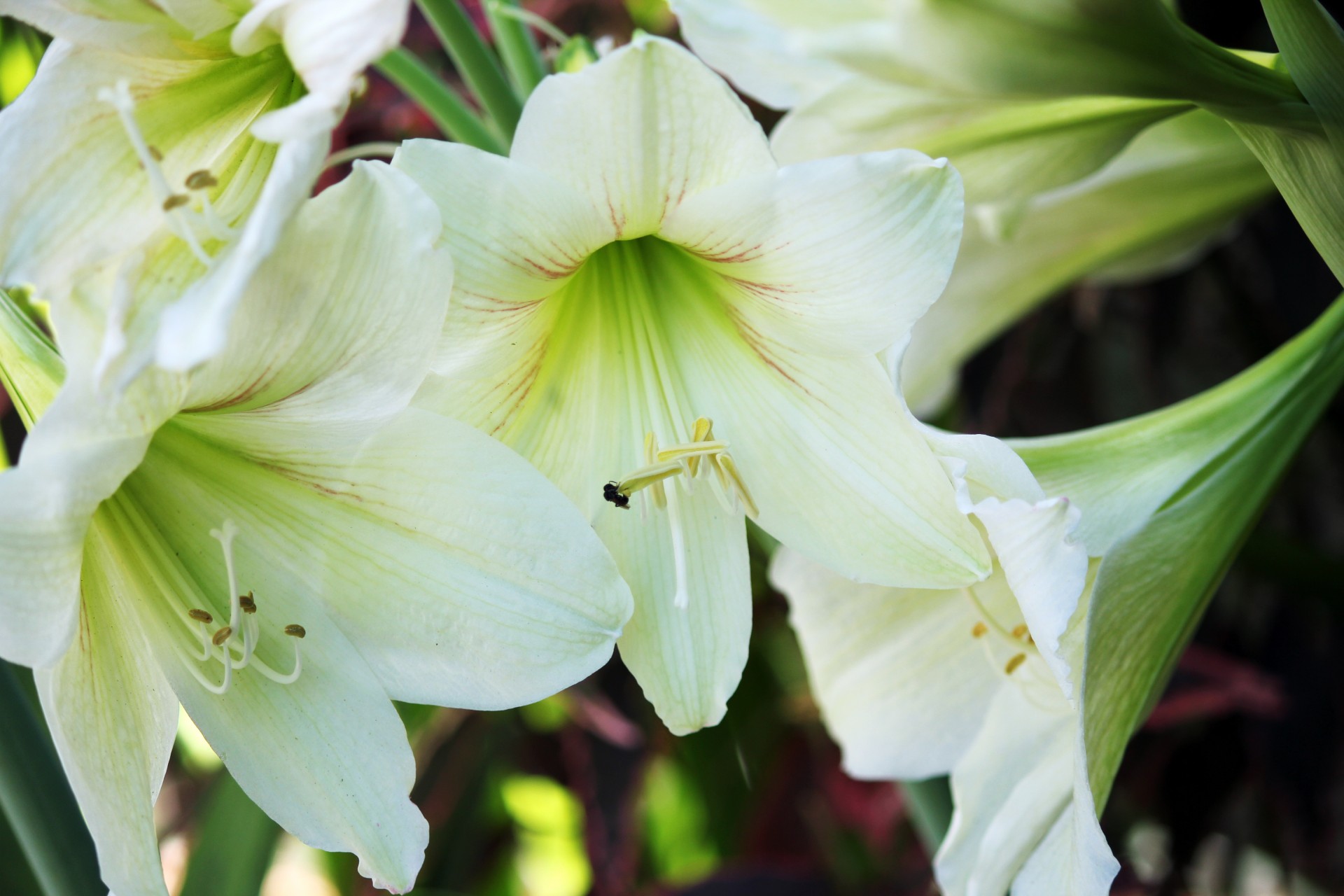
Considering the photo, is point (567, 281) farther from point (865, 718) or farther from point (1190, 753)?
point (1190, 753)

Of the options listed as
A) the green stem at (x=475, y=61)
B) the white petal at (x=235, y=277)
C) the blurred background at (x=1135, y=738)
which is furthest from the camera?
the blurred background at (x=1135, y=738)

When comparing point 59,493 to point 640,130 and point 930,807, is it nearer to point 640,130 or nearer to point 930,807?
point 640,130

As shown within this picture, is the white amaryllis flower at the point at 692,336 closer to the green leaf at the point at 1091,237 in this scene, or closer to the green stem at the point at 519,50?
the green stem at the point at 519,50

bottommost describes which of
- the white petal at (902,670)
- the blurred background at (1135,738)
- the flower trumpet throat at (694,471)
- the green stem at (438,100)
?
the blurred background at (1135,738)

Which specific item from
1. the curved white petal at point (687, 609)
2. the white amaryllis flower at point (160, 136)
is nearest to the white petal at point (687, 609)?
the curved white petal at point (687, 609)

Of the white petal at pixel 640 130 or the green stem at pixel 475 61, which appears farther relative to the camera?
the green stem at pixel 475 61

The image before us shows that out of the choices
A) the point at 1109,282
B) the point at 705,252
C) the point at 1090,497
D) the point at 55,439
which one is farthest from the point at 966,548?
the point at 1109,282

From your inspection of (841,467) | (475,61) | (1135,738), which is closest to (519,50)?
(475,61)
